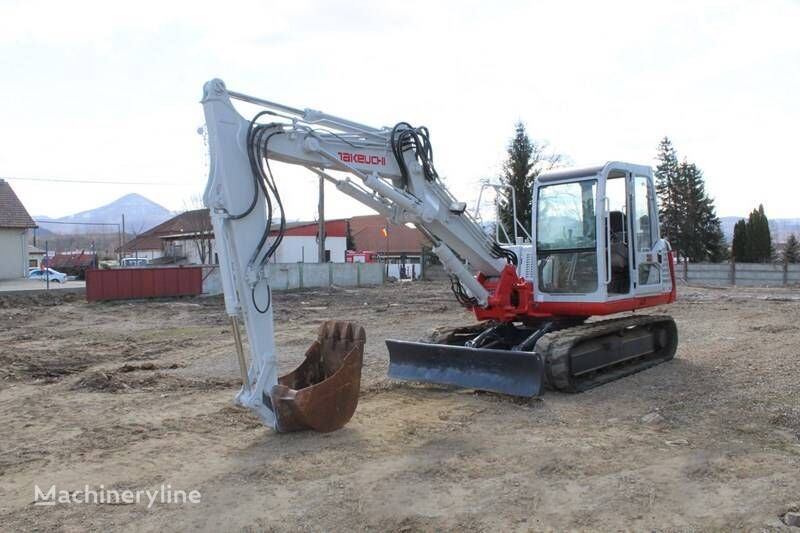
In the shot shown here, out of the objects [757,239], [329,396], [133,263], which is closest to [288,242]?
[133,263]

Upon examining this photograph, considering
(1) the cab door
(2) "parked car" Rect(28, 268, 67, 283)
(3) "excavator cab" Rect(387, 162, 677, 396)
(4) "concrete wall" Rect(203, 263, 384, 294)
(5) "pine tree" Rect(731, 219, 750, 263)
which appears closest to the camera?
(3) "excavator cab" Rect(387, 162, 677, 396)

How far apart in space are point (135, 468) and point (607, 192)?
6.16m

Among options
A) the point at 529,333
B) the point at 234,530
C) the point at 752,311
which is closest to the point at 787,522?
the point at 234,530

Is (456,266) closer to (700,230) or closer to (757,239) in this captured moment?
(757,239)

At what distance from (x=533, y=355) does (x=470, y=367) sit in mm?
884

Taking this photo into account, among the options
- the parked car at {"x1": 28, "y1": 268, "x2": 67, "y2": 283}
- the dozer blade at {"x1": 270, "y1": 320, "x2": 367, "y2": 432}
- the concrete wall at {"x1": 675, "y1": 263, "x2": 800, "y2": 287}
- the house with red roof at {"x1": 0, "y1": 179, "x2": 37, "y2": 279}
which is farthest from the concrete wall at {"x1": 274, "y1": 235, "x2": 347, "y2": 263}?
the dozer blade at {"x1": 270, "y1": 320, "x2": 367, "y2": 432}

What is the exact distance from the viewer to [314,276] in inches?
1216

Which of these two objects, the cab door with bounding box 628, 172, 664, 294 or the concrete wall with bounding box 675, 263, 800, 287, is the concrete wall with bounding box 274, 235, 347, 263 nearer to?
the concrete wall with bounding box 675, 263, 800, 287

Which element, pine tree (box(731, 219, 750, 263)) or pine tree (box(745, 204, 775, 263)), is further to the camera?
pine tree (box(731, 219, 750, 263))

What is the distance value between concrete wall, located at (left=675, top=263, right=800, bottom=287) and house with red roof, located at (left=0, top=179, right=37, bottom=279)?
34.5 meters

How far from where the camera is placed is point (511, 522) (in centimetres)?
453

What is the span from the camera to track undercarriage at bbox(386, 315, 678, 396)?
Answer: 25.5 feet

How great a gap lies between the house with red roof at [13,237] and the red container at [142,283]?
17945 mm

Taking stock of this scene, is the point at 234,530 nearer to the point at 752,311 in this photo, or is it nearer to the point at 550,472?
the point at 550,472
